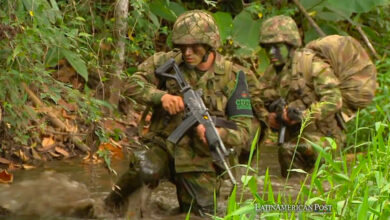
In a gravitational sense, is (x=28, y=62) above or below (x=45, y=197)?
above

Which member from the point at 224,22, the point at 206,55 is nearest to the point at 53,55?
the point at 206,55

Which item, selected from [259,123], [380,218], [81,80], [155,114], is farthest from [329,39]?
[380,218]

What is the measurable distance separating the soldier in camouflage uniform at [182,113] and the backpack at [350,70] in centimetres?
189

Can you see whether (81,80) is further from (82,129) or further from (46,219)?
(46,219)

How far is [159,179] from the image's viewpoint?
693cm

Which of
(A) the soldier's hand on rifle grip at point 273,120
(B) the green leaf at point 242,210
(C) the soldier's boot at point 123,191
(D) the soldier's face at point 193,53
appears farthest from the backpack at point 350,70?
(B) the green leaf at point 242,210

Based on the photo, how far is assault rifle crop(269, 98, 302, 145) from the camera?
338 inches

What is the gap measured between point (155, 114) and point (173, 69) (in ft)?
1.41

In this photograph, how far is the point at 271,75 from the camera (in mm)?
9031

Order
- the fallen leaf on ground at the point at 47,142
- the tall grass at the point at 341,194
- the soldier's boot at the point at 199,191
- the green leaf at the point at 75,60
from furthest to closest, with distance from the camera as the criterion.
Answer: the fallen leaf on ground at the point at 47,142 < the soldier's boot at the point at 199,191 < the green leaf at the point at 75,60 < the tall grass at the point at 341,194

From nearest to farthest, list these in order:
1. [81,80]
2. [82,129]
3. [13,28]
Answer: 1. [13,28]
2. [82,129]
3. [81,80]

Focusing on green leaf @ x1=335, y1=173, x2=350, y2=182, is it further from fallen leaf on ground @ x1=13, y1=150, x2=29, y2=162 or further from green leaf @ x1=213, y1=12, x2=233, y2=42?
green leaf @ x1=213, y1=12, x2=233, y2=42

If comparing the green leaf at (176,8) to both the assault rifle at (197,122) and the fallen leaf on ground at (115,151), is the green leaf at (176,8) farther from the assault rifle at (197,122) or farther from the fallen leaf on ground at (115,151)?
the assault rifle at (197,122)

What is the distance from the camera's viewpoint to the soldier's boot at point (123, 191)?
6883 millimetres
